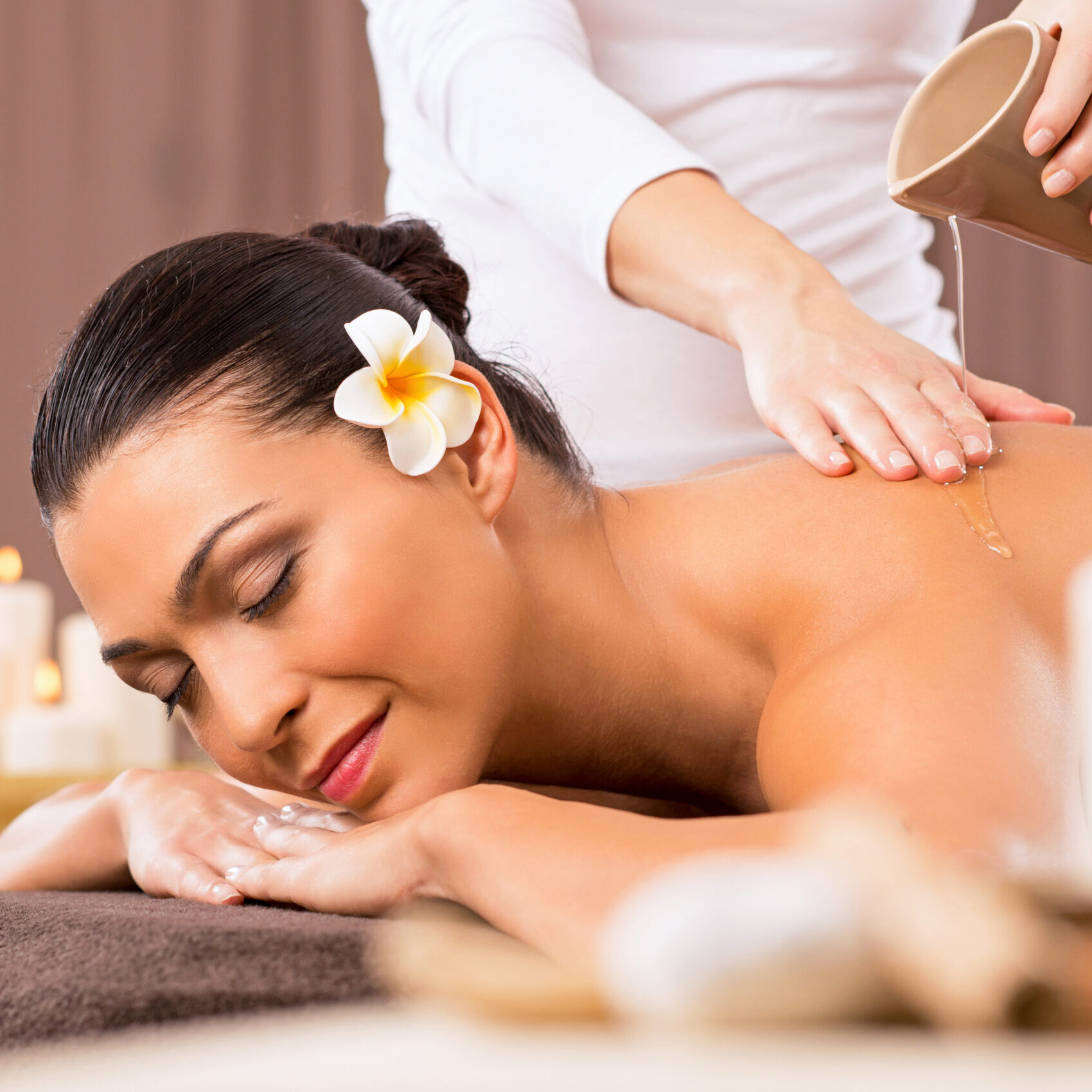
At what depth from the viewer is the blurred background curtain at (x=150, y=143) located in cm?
361

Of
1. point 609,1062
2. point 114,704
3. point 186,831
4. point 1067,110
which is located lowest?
point 114,704

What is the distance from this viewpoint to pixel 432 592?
3.64 ft

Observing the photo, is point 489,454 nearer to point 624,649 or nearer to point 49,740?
point 624,649

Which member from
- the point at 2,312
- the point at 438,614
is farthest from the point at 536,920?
the point at 2,312

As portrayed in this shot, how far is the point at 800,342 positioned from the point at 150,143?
290cm

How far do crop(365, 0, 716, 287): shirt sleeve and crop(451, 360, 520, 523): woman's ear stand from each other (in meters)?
0.40

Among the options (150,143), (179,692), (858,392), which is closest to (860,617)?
(858,392)

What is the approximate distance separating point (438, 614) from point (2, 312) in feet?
9.76

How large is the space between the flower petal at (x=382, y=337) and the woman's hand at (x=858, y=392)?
396 millimetres

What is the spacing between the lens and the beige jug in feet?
3.55

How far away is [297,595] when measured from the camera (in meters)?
1.07

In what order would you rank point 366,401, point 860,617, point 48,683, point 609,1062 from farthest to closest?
point 48,683
point 366,401
point 860,617
point 609,1062

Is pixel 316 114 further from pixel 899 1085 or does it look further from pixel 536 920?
pixel 899 1085

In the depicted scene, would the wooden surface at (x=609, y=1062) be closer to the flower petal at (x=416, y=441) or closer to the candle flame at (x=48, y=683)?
the flower petal at (x=416, y=441)
